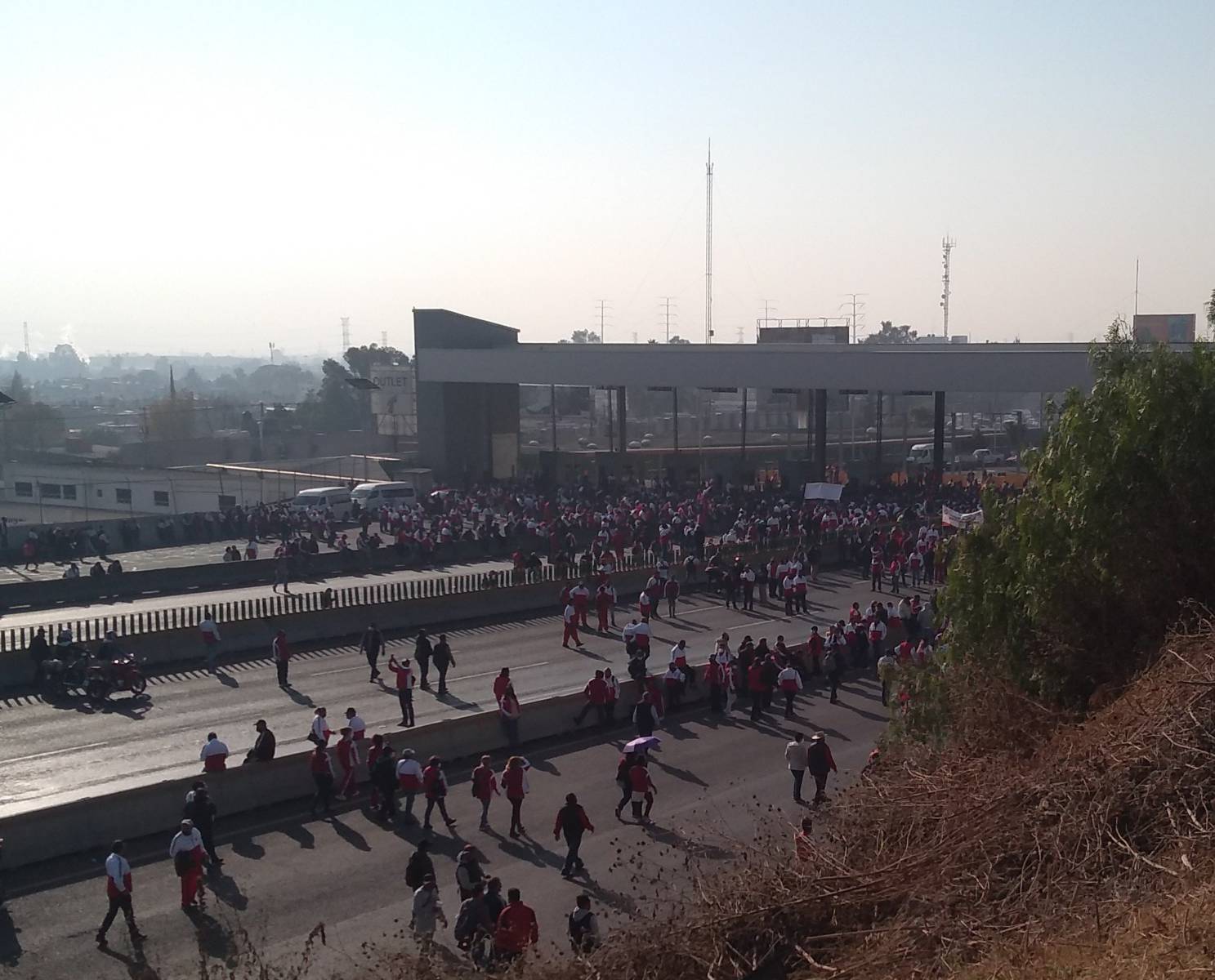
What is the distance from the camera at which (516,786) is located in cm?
1531

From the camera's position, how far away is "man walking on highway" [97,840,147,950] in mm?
12266

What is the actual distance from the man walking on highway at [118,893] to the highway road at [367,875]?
11 cm

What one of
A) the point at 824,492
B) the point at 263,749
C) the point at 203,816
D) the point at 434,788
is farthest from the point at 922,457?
the point at 203,816

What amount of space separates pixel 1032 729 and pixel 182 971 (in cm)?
815

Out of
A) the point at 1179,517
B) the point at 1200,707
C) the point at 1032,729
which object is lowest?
the point at 1032,729

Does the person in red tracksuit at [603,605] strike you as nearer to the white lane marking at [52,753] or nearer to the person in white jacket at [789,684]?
the person in white jacket at [789,684]

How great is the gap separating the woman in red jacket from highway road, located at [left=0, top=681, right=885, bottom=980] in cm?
22

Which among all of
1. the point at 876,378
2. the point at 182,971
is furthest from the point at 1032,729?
the point at 876,378

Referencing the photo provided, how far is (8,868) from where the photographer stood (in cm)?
1409

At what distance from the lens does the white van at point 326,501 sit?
4703cm

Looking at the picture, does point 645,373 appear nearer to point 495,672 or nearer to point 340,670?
point 495,672

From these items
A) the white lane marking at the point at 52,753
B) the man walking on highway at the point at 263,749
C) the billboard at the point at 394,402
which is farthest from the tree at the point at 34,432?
the man walking on highway at the point at 263,749

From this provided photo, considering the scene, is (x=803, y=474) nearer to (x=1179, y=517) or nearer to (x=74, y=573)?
(x=74, y=573)

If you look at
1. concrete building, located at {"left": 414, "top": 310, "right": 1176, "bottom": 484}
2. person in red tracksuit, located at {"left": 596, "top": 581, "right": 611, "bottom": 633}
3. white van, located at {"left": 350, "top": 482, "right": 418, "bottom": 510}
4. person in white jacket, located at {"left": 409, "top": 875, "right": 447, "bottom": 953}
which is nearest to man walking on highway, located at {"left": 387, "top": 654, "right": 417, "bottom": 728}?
person in white jacket, located at {"left": 409, "top": 875, "right": 447, "bottom": 953}
